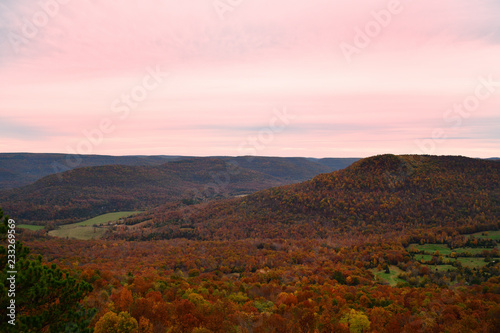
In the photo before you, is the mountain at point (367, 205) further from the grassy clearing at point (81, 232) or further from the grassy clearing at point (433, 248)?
the grassy clearing at point (433, 248)

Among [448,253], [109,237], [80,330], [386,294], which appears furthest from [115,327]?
[109,237]

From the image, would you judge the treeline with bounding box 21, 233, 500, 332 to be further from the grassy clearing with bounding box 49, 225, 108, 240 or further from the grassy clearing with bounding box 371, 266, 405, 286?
the grassy clearing with bounding box 49, 225, 108, 240

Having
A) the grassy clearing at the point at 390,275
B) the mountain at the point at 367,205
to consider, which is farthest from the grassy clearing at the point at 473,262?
the mountain at the point at 367,205

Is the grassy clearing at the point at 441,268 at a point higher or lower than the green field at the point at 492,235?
lower

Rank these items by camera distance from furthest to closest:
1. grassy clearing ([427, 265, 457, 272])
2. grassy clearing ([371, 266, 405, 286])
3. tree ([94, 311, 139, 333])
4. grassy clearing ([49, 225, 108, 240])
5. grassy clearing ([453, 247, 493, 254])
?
grassy clearing ([49, 225, 108, 240]) → grassy clearing ([453, 247, 493, 254]) → grassy clearing ([427, 265, 457, 272]) → grassy clearing ([371, 266, 405, 286]) → tree ([94, 311, 139, 333])

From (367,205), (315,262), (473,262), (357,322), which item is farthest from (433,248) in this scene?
(357,322)

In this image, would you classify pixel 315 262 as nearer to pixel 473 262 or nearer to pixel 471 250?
pixel 473 262

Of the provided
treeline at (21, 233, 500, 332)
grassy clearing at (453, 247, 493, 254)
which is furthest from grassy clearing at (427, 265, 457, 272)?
grassy clearing at (453, 247, 493, 254)
